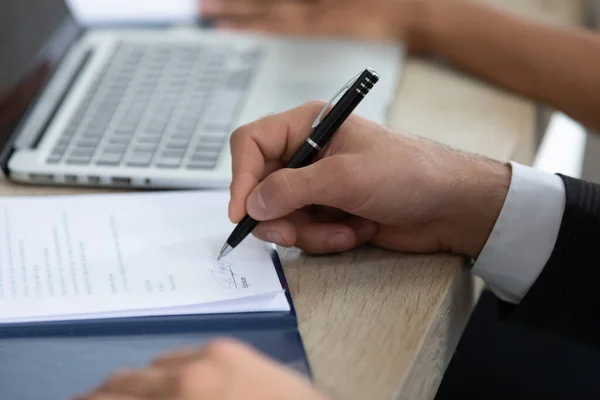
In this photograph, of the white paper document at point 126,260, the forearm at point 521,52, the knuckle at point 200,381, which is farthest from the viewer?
the forearm at point 521,52

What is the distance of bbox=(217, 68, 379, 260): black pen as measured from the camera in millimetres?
615

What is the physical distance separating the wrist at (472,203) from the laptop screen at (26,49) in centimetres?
45

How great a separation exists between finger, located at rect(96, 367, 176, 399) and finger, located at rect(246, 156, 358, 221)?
19 centimetres

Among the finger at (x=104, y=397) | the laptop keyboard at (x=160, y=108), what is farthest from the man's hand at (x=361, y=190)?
the finger at (x=104, y=397)

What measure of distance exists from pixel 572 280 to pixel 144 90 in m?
0.49

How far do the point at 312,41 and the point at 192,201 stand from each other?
0.37 m

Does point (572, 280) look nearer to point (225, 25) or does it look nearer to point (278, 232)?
point (278, 232)

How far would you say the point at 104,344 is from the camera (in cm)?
54

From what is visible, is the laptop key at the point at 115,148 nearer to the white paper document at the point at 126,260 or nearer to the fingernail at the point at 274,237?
the white paper document at the point at 126,260

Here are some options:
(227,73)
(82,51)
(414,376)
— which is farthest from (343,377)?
(82,51)

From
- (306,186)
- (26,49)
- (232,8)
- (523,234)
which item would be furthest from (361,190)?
(232,8)

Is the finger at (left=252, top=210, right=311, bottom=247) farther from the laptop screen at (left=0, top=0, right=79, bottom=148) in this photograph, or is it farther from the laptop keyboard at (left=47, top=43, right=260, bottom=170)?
the laptop screen at (left=0, top=0, right=79, bottom=148)

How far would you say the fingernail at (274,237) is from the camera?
2.04ft

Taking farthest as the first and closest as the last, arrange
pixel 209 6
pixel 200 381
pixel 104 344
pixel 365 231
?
pixel 209 6, pixel 365 231, pixel 104 344, pixel 200 381
